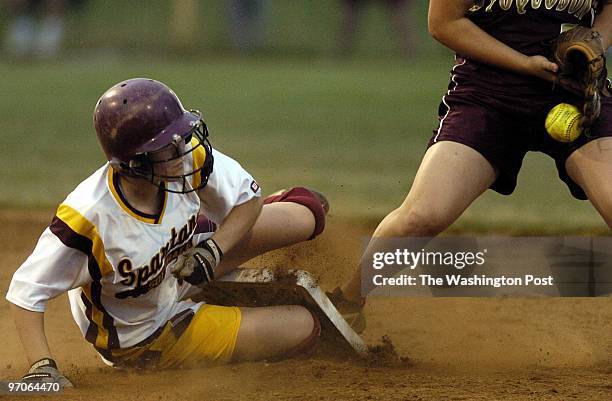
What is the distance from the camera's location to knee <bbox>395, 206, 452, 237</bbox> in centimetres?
428

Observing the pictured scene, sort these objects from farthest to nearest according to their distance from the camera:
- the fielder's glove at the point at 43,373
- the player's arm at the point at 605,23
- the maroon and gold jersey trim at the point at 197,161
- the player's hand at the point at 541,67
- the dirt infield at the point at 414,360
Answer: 1. the player's arm at the point at 605,23
2. the player's hand at the point at 541,67
3. the maroon and gold jersey trim at the point at 197,161
4. the dirt infield at the point at 414,360
5. the fielder's glove at the point at 43,373

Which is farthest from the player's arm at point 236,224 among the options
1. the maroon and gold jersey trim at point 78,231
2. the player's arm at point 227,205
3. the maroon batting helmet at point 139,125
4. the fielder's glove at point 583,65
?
the fielder's glove at point 583,65

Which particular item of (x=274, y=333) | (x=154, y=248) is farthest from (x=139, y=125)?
(x=274, y=333)

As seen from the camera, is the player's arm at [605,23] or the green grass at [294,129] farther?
the green grass at [294,129]

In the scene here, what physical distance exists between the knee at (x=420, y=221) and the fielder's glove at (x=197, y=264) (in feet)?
2.57

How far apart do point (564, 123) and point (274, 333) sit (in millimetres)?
1383

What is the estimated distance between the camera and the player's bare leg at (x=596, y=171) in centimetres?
423

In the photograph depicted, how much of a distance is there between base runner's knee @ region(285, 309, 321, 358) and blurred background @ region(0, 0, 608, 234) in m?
2.52

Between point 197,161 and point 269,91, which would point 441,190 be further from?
point 269,91

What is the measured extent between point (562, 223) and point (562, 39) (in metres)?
2.61

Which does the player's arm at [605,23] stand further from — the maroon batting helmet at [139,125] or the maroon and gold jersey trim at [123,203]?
the maroon and gold jersey trim at [123,203]

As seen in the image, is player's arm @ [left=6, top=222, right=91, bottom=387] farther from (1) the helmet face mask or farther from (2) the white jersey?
(1) the helmet face mask

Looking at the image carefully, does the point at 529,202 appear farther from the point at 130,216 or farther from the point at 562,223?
the point at 130,216

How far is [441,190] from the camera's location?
14.1 feet
